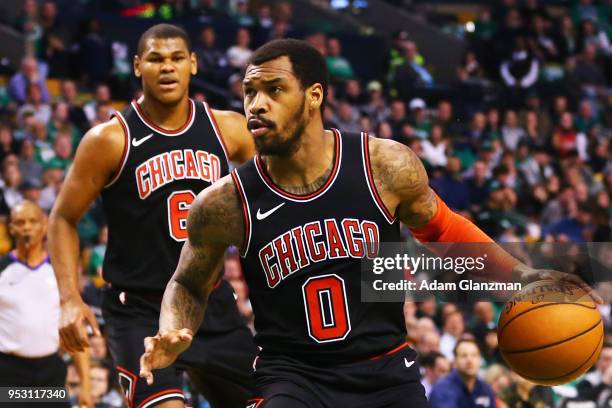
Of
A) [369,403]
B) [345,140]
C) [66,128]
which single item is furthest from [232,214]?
[66,128]

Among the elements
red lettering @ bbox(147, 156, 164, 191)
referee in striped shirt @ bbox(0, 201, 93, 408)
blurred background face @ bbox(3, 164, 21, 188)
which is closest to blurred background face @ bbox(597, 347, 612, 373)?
referee in striped shirt @ bbox(0, 201, 93, 408)

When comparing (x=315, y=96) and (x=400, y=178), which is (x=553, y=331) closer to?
(x=400, y=178)

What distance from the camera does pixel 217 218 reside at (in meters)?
4.38

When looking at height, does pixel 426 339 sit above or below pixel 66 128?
below

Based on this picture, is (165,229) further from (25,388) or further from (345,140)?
(25,388)

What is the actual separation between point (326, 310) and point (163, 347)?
0.63 metres

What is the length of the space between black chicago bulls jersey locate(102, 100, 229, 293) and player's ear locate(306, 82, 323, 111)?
1115 millimetres

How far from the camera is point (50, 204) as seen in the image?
11.0 meters

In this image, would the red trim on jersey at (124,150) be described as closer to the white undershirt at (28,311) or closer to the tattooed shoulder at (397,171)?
the tattooed shoulder at (397,171)

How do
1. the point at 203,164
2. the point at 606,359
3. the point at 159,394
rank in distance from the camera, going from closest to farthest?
the point at 159,394, the point at 203,164, the point at 606,359

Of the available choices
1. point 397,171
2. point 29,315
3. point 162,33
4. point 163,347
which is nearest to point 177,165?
point 162,33

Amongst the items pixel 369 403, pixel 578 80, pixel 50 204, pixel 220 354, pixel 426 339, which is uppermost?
pixel 369 403

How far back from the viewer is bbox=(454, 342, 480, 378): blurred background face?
816 cm

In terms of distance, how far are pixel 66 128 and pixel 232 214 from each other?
8.14 metres
